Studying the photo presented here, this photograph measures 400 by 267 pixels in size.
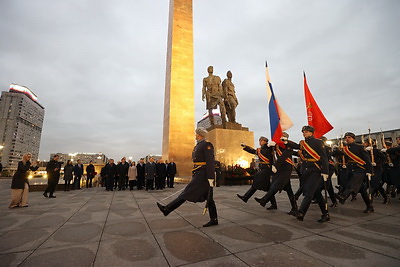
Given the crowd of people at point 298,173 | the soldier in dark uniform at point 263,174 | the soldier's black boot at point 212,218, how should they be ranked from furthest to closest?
the soldier in dark uniform at point 263,174 < the crowd of people at point 298,173 < the soldier's black boot at point 212,218

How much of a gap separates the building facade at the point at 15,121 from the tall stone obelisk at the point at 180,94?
141648 mm

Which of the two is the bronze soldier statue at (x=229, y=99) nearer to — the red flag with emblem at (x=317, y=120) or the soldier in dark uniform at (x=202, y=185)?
the red flag with emblem at (x=317, y=120)

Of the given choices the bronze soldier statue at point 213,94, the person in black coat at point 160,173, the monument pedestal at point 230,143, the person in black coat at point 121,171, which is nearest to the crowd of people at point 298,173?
the person in black coat at point 121,171

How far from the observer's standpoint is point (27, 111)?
12825 centimetres

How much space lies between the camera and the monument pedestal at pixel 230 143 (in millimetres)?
13555

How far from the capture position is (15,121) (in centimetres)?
12062

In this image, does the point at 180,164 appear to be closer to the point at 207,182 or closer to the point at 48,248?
the point at 207,182

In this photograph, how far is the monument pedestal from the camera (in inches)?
534

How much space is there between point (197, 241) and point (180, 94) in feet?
47.4

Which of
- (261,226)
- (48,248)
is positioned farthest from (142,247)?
(261,226)

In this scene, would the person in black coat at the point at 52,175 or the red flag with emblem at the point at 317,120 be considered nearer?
the red flag with emblem at the point at 317,120

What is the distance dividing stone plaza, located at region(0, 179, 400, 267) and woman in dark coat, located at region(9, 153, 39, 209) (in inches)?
78.1

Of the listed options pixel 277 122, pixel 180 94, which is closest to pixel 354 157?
pixel 277 122

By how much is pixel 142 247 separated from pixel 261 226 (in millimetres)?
2213
